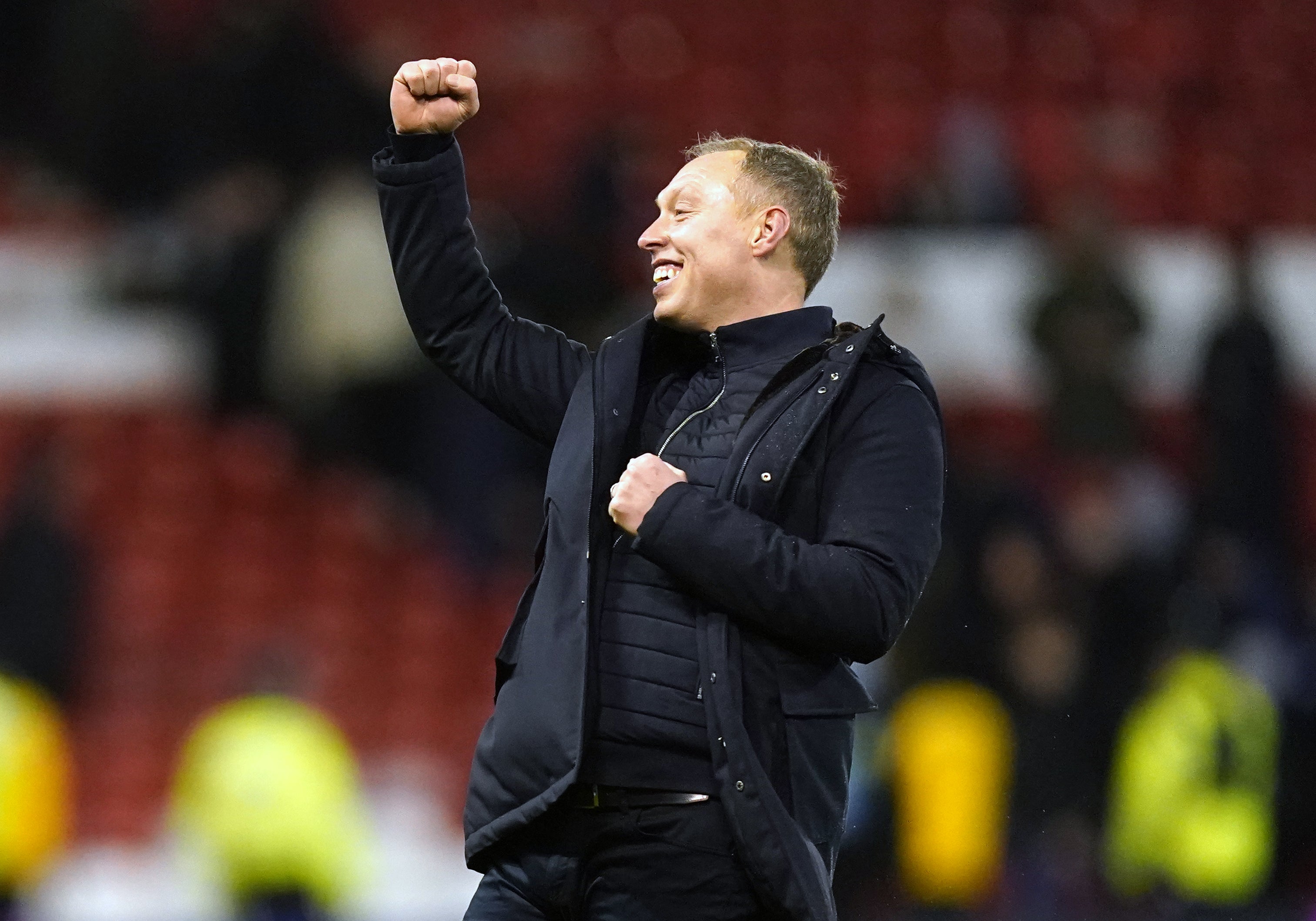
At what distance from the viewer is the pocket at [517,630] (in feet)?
8.37

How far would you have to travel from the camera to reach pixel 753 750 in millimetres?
2391

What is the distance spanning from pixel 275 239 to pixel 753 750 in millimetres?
5785

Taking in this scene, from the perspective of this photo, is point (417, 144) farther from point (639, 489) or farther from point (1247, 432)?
point (1247, 432)

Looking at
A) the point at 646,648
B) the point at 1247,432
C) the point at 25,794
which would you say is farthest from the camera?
the point at 1247,432

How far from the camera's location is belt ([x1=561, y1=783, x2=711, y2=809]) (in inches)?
95.9

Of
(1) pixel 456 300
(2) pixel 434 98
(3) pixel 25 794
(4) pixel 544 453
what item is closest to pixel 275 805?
(3) pixel 25 794

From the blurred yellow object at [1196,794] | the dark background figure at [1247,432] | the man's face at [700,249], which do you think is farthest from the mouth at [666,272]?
the dark background figure at [1247,432]

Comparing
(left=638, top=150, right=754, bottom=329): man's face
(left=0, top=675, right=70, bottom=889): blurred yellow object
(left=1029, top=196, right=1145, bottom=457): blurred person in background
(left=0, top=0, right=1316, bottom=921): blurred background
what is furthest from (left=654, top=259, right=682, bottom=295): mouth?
(left=1029, top=196, right=1145, bottom=457): blurred person in background

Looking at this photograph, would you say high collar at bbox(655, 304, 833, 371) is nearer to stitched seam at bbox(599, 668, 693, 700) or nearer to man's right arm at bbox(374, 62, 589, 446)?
man's right arm at bbox(374, 62, 589, 446)

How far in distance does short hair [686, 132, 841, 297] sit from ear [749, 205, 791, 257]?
0.5 inches

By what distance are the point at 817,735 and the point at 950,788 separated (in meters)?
3.94

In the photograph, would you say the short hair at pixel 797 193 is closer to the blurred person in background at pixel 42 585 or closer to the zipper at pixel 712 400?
the zipper at pixel 712 400

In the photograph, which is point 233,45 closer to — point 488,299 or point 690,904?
point 488,299

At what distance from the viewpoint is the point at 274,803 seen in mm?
6320
